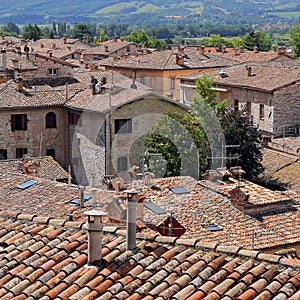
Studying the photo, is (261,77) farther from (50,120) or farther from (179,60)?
(179,60)

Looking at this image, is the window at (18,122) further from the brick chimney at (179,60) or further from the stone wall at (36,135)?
the brick chimney at (179,60)

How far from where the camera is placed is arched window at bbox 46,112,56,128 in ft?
118

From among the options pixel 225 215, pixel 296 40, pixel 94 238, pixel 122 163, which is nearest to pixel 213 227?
pixel 225 215

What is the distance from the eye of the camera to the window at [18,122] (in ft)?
115

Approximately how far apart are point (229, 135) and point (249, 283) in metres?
24.2

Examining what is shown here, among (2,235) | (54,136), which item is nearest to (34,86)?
(54,136)

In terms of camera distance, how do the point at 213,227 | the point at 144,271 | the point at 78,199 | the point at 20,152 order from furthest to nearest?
1. the point at 20,152
2. the point at 78,199
3. the point at 213,227
4. the point at 144,271

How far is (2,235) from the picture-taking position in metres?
9.89

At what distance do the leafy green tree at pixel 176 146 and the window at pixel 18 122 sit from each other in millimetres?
6244

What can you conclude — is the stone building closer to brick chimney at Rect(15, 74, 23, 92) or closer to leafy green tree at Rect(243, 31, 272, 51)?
brick chimney at Rect(15, 74, 23, 92)

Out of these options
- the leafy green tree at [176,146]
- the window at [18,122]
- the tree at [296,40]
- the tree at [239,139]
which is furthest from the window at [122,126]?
the tree at [296,40]

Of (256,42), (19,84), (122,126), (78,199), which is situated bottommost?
(256,42)

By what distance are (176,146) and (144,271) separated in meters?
21.0

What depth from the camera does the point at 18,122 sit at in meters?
35.2
